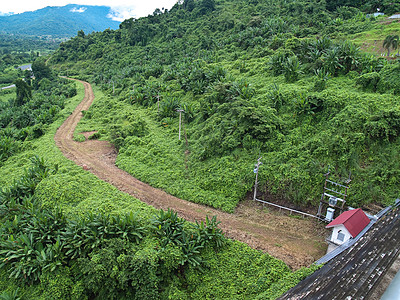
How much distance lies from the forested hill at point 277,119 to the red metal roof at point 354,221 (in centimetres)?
165

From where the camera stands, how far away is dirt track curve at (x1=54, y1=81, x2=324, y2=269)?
1134cm

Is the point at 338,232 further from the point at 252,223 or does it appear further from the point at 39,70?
the point at 39,70

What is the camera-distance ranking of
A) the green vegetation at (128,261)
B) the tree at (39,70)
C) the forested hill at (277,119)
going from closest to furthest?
the green vegetation at (128,261), the forested hill at (277,119), the tree at (39,70)

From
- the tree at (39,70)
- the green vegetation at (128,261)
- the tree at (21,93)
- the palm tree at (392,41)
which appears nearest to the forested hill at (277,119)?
the palm tree at (392,41)

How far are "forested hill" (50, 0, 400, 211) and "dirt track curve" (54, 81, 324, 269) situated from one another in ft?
2.04

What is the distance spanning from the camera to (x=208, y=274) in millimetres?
10648

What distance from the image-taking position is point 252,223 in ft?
42.8

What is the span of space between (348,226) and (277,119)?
7765 mm

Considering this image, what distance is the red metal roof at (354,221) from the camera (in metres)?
10.3

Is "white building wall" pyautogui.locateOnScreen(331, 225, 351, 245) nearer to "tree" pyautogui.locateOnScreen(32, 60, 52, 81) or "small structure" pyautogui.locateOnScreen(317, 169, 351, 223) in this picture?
"small structure" pyautogui.locateOnScreen(317, 169, 351, 223)

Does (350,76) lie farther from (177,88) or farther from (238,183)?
(177,88)

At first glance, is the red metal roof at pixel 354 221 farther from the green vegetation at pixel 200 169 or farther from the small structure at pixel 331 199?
the green vegetation at pixel 200 169

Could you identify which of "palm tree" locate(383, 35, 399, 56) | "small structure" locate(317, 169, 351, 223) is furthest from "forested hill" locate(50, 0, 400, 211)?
"palm tree" locate(383, 35, 399, 56)

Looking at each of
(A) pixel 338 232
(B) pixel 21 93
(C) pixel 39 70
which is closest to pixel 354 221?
(A) pixel 338 232
